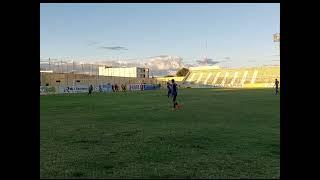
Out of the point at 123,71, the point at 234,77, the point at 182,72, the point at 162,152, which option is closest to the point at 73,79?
the point at 123,71

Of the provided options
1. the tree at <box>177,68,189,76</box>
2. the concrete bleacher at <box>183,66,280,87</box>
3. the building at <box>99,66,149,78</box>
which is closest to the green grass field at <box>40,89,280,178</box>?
the concrete bleacher at <box>183,66,280,87</box>

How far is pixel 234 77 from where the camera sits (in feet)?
361

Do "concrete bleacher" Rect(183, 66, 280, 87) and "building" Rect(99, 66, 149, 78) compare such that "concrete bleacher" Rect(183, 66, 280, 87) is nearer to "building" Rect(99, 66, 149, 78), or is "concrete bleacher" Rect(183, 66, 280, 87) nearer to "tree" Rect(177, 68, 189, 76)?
"building" Rect(99, 66, 149, 78)

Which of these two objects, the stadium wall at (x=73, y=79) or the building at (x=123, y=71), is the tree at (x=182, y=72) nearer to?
the building at (x=123, y=71)

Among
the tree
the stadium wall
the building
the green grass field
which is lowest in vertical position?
the green grass field

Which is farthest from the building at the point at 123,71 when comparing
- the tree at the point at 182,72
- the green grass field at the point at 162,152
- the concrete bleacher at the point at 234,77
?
the green grass field at the point at 162,152

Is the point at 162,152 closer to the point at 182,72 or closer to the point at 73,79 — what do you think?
the point at 73,79

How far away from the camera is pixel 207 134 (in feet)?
37.4

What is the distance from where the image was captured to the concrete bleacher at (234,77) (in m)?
97.3

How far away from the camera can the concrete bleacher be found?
97.3 metres
